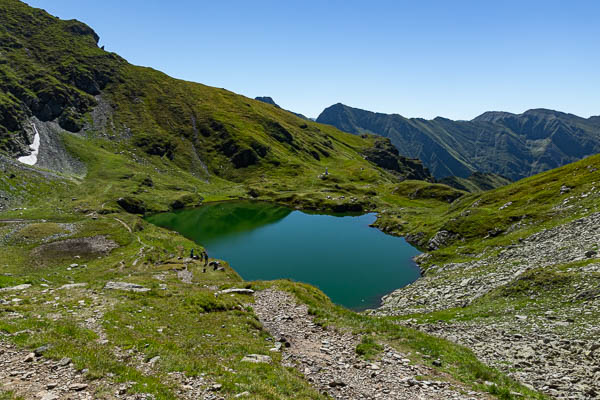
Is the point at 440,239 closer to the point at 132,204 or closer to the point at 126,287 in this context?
the point at 126,287

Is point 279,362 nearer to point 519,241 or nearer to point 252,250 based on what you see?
point 519,241

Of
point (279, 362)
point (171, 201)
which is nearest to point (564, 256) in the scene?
point (279, 362)

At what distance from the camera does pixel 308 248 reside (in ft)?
318

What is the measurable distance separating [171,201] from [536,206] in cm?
14014

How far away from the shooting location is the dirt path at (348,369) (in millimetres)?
14648

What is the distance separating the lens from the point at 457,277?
49406mm

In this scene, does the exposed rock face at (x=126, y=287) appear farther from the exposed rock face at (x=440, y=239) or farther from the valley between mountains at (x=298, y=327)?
the exposed rock face at (x=440, y=239)

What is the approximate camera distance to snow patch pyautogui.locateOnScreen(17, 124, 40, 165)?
151 metres

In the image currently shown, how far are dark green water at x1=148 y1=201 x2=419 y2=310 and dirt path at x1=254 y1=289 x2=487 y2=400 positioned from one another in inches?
1406

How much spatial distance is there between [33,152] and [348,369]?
204338 millimetres

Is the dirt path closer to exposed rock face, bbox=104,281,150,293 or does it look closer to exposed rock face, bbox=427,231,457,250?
exposed rock face, bbox=104,281,150,293

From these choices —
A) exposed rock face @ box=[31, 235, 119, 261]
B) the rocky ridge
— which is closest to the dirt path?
the rocky ridge

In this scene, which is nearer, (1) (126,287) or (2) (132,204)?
(1) (126,287)

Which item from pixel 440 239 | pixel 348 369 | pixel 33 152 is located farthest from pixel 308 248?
pixel 33 152
